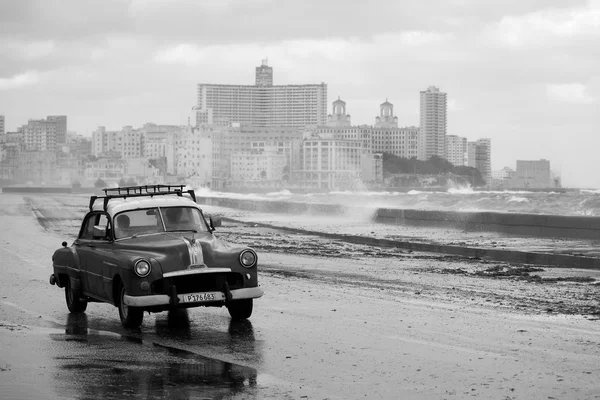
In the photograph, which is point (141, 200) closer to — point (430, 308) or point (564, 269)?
point (430, 308)

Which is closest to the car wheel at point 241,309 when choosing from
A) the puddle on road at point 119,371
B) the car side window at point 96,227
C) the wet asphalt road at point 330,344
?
the wet asphalt road at point 330,344

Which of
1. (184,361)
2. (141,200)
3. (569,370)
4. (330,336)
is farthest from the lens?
(141,200)

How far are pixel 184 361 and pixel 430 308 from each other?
15.7 feet

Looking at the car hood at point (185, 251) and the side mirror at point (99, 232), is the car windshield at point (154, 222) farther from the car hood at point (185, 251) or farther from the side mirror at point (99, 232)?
the car hood at point (185, 251)

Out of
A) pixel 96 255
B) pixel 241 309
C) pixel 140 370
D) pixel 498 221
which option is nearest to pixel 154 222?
pixel 96 255

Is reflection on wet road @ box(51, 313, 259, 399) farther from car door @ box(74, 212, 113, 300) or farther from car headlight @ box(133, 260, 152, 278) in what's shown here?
car door @ box(74, 212, 113, 300)

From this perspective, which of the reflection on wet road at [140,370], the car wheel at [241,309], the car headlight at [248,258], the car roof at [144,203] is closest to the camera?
the reflection on wet road at [140,370]

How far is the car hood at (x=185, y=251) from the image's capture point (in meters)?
11.6

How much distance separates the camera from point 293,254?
24.7 m

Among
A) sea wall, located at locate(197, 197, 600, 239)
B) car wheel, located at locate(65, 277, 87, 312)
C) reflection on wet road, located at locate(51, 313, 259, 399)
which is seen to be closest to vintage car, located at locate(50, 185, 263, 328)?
car wheel, located at locate(65, 277, 87, 312)

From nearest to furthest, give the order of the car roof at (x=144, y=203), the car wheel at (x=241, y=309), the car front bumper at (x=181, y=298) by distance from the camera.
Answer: the car front bumper at (x=181, y=298) < the car wheel at (x=241, y=309) < the car roof at (x=144, y=203)

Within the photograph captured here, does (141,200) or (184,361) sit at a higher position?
(141,200)

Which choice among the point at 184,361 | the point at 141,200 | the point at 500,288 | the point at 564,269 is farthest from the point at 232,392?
the point at 564,269

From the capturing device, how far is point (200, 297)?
37.8ft
